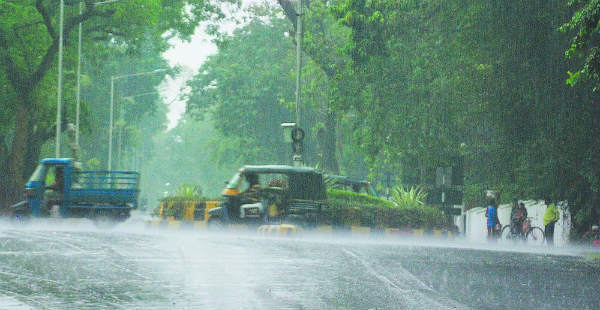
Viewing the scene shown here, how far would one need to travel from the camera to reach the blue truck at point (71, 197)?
29.1 metres

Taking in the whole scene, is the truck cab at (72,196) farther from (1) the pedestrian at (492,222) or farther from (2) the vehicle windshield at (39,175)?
(1) the pedestrian at (492,222)

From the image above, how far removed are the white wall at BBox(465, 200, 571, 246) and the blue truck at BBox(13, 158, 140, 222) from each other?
35.2ft

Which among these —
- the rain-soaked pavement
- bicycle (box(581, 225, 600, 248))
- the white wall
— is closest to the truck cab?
the rain-soaked pavement

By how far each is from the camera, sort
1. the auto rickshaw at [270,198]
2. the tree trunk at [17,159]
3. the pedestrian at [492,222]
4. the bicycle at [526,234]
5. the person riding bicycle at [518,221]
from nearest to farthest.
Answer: the auto rickshaw at [270,198], the bicycle at [526,234], the person riding bicycle at [518,221], the pedestrian at [492,222], the tree trunk at [17,159]

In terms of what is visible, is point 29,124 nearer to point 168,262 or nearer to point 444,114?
point 444,114

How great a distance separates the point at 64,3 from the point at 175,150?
93548 millimetres

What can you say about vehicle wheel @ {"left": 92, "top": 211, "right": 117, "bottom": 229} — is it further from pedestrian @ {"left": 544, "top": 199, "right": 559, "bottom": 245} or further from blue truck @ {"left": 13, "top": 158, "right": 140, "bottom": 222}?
pedestrian @ {"left": 544, "top": 199, "right": 559, "bottom": 245}

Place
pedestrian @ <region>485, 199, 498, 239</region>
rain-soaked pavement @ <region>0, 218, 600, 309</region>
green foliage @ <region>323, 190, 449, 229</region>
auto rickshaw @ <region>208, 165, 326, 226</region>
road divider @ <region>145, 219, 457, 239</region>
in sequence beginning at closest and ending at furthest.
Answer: rain-soaked pavement @ <region>0, 218, 600, 309</region> → auto rickshaw @ <region>208, 165, 326, 226</region> → road divider @ <region>145, 219, 457, 239</region> → green foliage @ <region>323, 190, 449, 229</region> → pedestrian @ <region>485, 199, 498, 239</region>

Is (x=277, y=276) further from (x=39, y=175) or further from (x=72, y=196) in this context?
(x=39, y=175)

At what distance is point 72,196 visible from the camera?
1148 inches

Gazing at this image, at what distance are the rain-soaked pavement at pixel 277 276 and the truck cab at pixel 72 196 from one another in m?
6.59

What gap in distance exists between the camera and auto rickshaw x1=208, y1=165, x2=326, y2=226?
2614 cm

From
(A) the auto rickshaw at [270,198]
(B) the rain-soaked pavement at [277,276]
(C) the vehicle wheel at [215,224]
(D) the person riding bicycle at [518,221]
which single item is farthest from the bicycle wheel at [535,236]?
(C) the vehicle wheel at [215,224]

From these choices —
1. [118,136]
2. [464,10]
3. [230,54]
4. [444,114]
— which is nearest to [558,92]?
[464,10]
